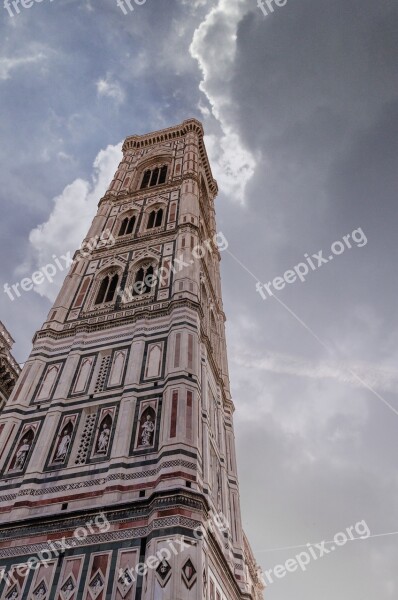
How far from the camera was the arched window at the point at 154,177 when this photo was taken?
90.2ft

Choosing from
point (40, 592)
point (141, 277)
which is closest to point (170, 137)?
point (141, 277)

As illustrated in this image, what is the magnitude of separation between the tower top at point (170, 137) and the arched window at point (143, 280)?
16187 millimetres

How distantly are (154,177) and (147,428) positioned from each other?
1946 cm

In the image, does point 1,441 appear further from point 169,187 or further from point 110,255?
point 169,187

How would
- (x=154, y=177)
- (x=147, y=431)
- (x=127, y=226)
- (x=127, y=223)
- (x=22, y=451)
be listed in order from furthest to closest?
1. (x=154, y=177)
2. (x=127, y=223)
3. (x=127, y=226)
4. (x=22, y=451)
5. (x=147, y=431)

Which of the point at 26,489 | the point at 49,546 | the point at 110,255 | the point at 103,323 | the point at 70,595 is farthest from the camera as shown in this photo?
the point at 110,255

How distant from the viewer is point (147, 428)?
11781mm

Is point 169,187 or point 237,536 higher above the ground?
point 169,187

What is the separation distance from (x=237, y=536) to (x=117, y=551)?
5.24 metres

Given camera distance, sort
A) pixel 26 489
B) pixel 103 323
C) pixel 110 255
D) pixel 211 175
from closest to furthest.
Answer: pixel 26 489, pixel 103 323, pixel 110 255, pixel 211 175

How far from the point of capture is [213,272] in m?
23.8

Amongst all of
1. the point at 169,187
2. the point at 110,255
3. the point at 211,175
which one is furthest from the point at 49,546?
the point at 211,175

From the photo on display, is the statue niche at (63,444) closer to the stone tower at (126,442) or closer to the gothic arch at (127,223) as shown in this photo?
the stone tower at (126,442)

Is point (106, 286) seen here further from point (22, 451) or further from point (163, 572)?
point (163, 572)
